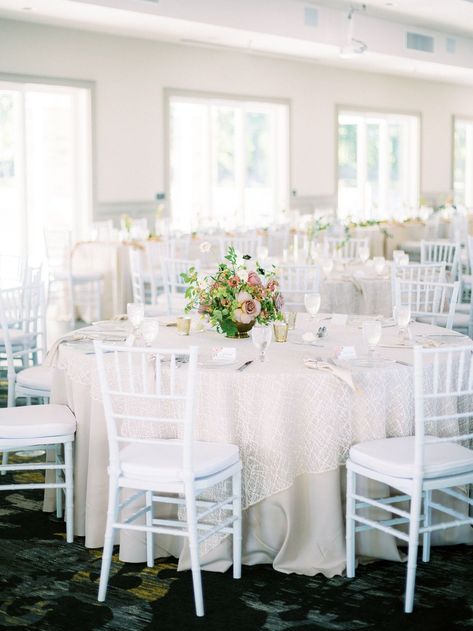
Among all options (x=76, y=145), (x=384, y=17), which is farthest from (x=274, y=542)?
(x=384, y=17)

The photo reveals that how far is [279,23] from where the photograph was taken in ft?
37.8

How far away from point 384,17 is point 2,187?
215 inches

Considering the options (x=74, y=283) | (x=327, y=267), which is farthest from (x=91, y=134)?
(x=327, y=267)

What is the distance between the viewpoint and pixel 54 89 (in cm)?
1157

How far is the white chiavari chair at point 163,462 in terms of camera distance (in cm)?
355

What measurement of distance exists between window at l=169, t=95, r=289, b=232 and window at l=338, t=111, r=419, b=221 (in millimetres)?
1611

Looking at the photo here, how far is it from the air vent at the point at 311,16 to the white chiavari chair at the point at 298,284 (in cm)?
526

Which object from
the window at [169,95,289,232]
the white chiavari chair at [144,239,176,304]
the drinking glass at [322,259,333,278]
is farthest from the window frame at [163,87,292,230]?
the drinking glass at [322,259,333,278]

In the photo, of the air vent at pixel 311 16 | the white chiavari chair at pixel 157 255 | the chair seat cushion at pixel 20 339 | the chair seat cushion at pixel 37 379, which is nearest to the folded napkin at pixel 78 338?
the chair seat cushion at pixel 37 379

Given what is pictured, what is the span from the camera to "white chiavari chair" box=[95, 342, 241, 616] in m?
3.55

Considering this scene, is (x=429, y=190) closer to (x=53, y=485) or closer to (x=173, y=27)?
(x=173, y=27)

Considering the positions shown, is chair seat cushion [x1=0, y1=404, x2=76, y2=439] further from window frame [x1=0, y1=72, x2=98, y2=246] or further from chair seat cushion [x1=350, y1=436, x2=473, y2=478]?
window frame [x1=0, y1=72, x2=98, y2=246]

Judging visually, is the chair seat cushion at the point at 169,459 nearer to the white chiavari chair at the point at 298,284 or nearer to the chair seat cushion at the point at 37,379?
the chair seat cushion at the point at 37,379

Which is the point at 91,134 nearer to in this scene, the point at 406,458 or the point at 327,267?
the point at 327,267
